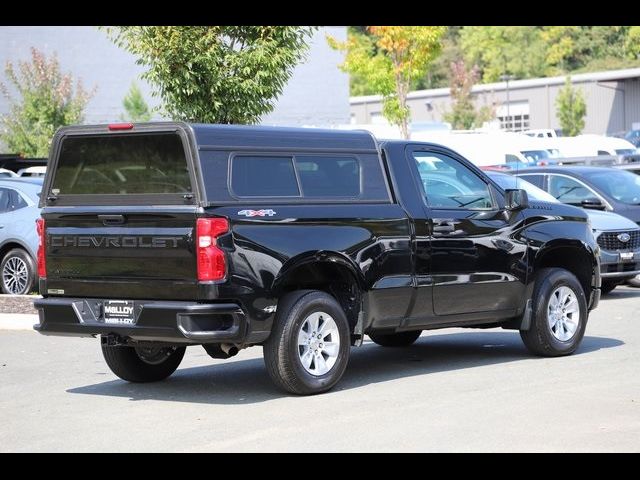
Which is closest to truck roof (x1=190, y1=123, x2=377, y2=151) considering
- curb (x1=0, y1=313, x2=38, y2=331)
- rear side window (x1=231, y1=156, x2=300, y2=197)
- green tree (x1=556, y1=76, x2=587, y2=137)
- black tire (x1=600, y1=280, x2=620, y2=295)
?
rear side window (x1=231, y1=156, x2=300, y2=197)

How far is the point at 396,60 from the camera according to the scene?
34.9m

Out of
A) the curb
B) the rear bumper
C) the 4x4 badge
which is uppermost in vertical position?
the 4x4 badge

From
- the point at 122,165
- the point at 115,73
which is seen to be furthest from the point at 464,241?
the point at 115,73

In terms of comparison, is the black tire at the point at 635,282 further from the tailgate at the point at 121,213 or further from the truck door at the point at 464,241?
the tailgate at the point at 121,213

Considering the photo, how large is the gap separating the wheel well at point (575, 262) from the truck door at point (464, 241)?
0.73 metres

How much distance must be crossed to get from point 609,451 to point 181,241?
11.1ft

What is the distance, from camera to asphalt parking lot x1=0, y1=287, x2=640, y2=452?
7672mm

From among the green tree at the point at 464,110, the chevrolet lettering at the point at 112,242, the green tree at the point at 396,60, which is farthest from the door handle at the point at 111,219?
the green tree at the point at 464,110

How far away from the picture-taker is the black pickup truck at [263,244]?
355 inches

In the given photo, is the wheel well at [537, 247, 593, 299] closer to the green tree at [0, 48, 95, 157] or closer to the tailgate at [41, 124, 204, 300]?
the tailgate at [41, 124, 204, 300]

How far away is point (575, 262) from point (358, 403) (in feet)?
12.2

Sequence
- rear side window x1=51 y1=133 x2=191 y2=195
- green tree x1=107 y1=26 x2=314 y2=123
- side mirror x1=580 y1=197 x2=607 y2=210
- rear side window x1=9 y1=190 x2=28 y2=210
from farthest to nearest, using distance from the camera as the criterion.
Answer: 1. side mirror x1=580 y1=197 x2=607 y2=210
2. rear side window x1=9 y1=190 x2=28 y2=210
3. green tree x1=107 y1=26 x2=314 y2=123
4. rear side window x1=51 y1=133 x2=191 y2=195

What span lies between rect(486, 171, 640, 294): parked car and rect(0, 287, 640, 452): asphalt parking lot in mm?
4053
